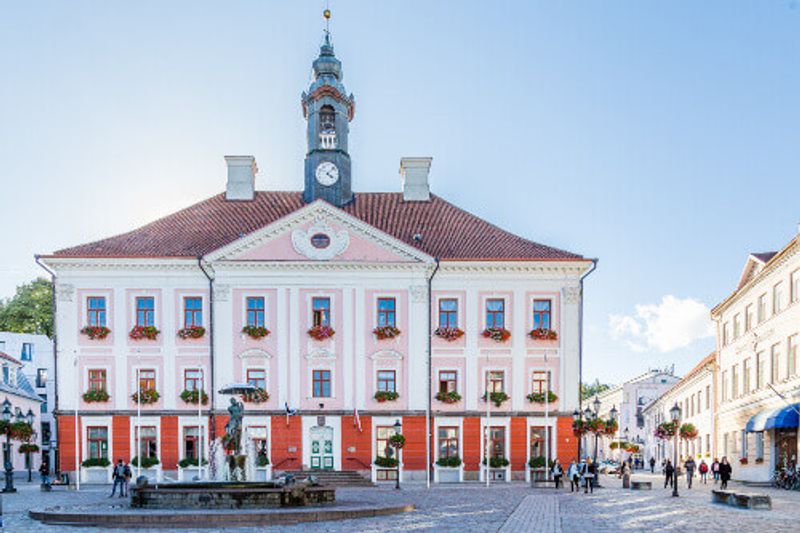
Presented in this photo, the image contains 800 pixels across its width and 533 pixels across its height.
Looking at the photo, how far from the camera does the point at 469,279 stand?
1868 inches

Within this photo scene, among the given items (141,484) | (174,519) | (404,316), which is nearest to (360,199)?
(404,316)

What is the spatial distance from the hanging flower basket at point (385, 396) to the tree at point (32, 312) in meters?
49.1

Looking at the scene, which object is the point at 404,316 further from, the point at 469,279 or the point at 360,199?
the point at 360,199

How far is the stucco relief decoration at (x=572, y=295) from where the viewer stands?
4731cm

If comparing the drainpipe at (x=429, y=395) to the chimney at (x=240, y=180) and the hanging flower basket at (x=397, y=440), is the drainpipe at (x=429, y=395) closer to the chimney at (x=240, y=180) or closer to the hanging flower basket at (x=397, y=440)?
the hanging flower basket at (x=397, y=440)

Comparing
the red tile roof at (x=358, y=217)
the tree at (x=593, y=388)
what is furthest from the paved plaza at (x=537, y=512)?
the tree at (x=593, y=388)

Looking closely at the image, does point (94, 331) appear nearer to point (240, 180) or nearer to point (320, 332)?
point (320, 332)

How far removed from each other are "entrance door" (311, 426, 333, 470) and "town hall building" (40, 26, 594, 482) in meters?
0.06

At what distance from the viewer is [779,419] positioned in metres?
41.6

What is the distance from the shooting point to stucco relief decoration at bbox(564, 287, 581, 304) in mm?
47312

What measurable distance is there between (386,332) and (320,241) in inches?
219

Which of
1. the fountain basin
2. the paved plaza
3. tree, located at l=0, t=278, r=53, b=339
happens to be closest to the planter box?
the paved plaza

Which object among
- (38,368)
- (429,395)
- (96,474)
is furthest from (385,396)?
(38,368)

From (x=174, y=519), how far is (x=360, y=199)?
3153cm
